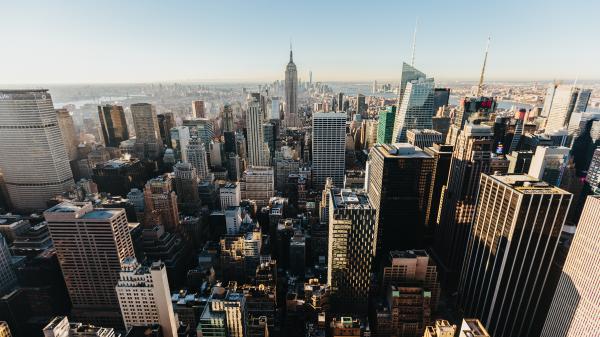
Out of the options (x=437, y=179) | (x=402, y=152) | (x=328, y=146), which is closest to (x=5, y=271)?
(x=402, y=152)

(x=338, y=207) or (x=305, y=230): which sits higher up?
(x=338, y=207)

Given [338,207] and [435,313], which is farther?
[435,313]

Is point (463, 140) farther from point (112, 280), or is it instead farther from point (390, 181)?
point (112, 280)

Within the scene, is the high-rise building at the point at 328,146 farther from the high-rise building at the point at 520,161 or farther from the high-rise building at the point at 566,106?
the high-rise building at the point at 566,106

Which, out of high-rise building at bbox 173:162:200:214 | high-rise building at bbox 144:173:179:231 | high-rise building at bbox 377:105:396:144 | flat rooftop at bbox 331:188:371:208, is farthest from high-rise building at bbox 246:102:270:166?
flat rooftop at bbox 331:188:371:208

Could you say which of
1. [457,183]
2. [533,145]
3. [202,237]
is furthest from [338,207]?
[533,145]

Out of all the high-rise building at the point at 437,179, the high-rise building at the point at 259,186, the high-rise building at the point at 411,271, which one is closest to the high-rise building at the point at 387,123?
the high-rise building at the point at 437,179
